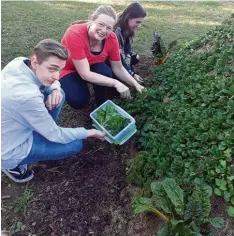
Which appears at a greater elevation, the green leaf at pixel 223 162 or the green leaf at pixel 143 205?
the green leaf at pixel 223 162

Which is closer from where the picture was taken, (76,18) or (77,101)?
(77,101)

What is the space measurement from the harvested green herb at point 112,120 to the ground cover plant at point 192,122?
281mm

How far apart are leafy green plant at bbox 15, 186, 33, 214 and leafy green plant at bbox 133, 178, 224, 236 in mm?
1036

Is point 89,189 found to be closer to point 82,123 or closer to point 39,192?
point 39,192

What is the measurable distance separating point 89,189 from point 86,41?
4.68ft

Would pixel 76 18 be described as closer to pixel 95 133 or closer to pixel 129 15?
pixel 129 15

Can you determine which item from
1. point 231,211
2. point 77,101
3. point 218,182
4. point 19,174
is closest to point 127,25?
point 77,101

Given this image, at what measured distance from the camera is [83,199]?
2.87 metres

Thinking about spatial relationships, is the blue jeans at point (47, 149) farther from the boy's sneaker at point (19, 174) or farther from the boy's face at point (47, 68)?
the boy's face at point (47, 68)

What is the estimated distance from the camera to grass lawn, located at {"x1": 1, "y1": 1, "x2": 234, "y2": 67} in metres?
5.41

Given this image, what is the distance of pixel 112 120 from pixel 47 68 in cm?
80

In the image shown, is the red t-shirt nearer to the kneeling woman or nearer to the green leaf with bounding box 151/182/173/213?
the kneeling woman

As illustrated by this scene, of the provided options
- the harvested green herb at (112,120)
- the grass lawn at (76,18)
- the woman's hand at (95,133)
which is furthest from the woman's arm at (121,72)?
the grass lawn at (76,18)

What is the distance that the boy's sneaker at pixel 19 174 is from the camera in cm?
290
